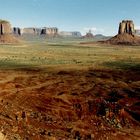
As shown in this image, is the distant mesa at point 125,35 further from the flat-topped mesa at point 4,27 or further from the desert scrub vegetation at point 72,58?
the desert scrub vegetation at point 72,58

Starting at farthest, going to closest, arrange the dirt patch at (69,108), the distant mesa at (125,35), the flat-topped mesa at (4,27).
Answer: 1. the distant mesa at (125,35)
2. the flat-topped mesa at (4,27)
3. the dirt patch at (69,108)

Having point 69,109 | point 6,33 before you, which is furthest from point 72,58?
point 6,33

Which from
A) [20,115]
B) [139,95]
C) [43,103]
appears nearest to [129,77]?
[139,95]

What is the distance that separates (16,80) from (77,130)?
18.5m

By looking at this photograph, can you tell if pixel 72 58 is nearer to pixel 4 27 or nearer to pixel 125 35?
pixel 4 27

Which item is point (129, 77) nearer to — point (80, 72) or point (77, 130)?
point (80, 72)

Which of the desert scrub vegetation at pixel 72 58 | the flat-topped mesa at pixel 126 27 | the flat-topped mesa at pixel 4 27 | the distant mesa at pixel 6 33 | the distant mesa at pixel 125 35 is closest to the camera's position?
the desert scrub vegetation at pixel 72 58

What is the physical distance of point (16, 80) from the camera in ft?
126

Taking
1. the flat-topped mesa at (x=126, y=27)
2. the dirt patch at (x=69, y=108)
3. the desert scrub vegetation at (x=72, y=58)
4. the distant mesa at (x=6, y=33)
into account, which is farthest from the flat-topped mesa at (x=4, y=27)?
the dirt patch at (x=69, y=108)

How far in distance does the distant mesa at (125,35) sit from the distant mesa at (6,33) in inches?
1866

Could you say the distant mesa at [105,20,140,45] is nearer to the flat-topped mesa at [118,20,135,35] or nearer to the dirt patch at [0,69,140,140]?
the flat-topped mesa at [118,20,135,35]

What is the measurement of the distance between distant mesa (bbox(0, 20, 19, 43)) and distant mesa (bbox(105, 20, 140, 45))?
47.4 m

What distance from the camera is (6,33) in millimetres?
174500

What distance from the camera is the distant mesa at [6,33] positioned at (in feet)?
555
